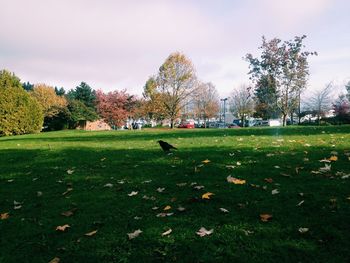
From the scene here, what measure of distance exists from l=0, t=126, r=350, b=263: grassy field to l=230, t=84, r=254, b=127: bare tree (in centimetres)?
6480

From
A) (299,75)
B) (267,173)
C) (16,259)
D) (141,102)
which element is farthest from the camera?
(141,102)

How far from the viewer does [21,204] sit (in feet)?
17.7

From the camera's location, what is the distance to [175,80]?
51250mm

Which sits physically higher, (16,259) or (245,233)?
(245,233)

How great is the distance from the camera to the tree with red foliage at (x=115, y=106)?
2416 inches

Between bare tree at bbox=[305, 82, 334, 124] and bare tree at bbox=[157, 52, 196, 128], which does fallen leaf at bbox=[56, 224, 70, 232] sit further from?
bare tree at bbox=[305, 82, 334, 124]

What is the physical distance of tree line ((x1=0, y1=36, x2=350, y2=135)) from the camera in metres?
33.0

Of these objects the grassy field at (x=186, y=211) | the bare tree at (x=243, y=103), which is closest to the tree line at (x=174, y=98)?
the bare tree at (x=243, y=103)

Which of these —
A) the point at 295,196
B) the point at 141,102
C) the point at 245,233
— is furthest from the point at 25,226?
the point at 141,102

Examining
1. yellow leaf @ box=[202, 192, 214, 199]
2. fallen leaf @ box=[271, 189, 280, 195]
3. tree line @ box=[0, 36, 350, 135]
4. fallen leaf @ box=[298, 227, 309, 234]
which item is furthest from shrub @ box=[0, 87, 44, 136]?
fallen leaf @ box=[298, 227, 309, 234]

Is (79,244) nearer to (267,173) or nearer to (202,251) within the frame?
(202,251)

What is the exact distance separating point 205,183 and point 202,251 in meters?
2.37

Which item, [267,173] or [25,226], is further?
[267,173]

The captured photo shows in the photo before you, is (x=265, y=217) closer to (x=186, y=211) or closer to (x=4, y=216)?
(x=186, y=211)
